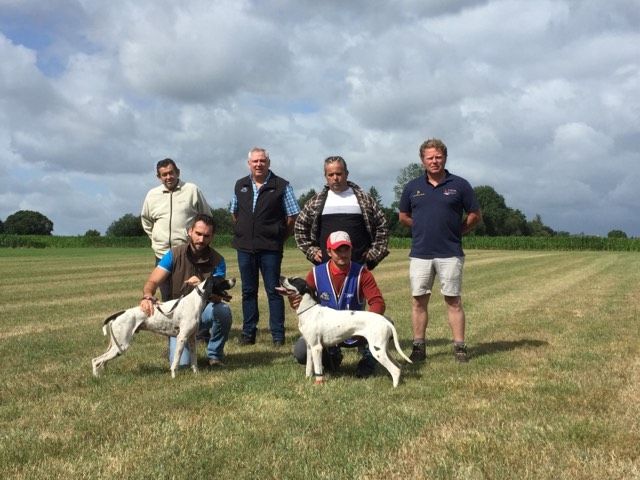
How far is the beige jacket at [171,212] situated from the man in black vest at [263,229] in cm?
58

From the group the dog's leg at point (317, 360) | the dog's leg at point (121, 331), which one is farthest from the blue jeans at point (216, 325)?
the dog's leg at point (317, 360)

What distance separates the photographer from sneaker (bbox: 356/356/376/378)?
589cm

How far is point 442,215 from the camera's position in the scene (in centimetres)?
650

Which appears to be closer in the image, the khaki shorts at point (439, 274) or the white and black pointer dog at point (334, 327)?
the white and black pointer dog at point (334, 327)

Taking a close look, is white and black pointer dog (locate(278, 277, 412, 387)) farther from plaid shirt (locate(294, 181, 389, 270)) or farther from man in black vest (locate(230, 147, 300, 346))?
man in black vest (locate(230, 147, 300, 346))

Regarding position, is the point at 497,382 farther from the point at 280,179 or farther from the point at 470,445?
the point at 280,179

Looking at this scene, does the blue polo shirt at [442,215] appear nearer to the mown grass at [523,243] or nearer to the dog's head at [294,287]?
the dog's head at [294,287]

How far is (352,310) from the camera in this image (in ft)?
19.0

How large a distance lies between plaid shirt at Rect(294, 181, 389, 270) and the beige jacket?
1.58 metres

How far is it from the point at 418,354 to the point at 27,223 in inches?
5059

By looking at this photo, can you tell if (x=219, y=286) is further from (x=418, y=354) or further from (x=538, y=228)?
(x=538, y=228)

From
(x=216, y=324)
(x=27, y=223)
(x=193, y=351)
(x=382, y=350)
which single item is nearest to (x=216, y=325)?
(x=216, y=324)

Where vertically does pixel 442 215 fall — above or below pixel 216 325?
above

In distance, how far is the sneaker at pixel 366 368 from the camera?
5.89 meters
